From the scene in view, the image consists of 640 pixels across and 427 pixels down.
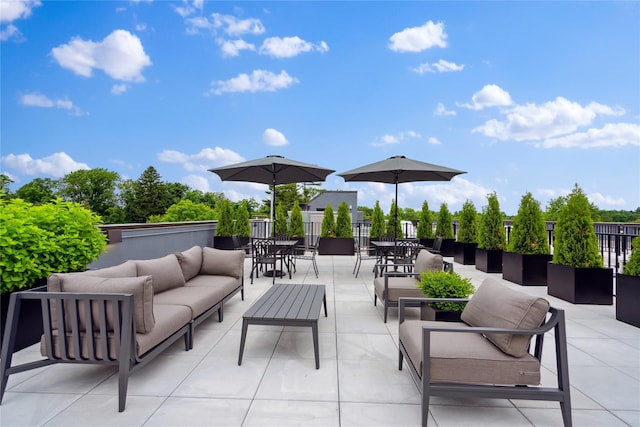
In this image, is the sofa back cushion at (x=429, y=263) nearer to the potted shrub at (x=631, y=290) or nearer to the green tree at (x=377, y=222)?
the potted shrub at (x=631, y=290)

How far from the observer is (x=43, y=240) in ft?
9.75

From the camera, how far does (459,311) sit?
2.71m

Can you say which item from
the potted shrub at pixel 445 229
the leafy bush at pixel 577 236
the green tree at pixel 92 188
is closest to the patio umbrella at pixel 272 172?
the leafy bush at pixel 577 236

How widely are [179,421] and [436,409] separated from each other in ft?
5.29

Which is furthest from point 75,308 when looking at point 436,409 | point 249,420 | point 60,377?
point 436,409

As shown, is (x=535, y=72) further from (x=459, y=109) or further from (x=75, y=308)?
(x=75, y=308)

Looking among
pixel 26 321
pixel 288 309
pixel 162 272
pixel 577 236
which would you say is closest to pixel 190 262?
pixel 162 272

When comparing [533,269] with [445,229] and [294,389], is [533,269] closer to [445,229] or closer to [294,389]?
[445,229]

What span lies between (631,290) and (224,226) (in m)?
8.87

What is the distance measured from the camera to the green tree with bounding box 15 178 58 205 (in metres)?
38.1

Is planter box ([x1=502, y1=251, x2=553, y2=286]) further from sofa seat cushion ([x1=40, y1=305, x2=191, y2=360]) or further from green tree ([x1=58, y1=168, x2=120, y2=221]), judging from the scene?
green tree ([x1=58, y1=168, x2=120, y2=221])

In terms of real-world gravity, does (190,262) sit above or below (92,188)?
below

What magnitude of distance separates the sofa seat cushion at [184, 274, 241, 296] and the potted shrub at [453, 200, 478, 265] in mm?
6245

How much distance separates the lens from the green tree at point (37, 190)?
38094 millimetres
